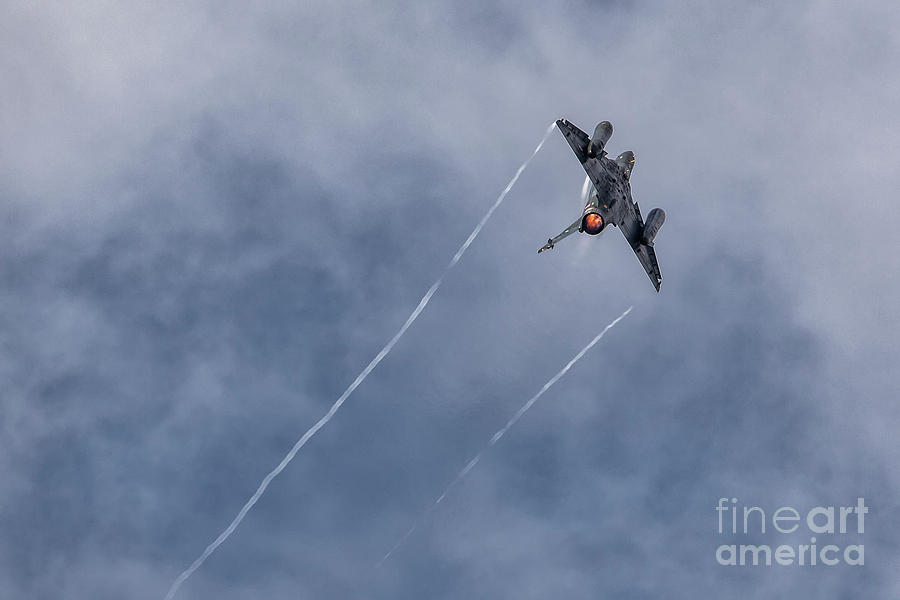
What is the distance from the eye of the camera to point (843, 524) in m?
174

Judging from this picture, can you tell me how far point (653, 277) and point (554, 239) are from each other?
48.6ft

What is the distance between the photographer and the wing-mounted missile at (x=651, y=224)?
144m

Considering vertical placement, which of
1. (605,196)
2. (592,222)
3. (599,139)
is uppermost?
(599,139)

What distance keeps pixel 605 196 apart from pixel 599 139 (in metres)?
5.75

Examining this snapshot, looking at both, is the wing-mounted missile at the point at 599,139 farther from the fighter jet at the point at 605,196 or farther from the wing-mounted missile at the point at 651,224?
the wing-mounted missile at the point at 651,224

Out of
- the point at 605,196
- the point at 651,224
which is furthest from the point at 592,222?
the point at 651,224

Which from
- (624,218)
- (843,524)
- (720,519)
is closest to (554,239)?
(624,218)

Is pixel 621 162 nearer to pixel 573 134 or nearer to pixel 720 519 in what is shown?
pixel 573 134

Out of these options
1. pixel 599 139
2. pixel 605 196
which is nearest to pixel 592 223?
pixel 605 196

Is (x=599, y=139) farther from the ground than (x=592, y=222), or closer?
farther from the ground

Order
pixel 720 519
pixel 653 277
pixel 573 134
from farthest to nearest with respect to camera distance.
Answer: pixel 720 519, pixel 653 277, pixel 573 134

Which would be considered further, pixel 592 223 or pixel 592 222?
pixel 592 223

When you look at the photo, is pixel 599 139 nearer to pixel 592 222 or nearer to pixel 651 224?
pixel 592 222

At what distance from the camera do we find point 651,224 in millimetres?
144250
